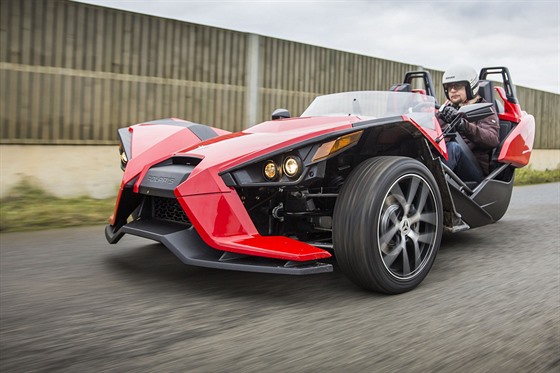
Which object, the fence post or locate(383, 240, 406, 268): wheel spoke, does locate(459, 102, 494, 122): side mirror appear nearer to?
locate(383, 240, 406, 268): wheel spoke

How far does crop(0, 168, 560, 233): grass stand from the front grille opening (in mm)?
2171

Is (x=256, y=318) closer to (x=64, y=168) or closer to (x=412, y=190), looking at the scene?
(x=412, y=190)

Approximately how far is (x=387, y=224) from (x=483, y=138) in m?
2.06

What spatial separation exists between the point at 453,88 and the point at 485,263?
2011 mm

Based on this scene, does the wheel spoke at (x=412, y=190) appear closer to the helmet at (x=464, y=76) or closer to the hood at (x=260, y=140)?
the hood at (x=260, y=140)

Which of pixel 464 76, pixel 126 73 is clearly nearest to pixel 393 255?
pixel 464 76

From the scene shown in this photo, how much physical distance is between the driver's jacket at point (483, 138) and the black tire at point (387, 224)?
61.4 inches

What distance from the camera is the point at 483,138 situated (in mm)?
4586

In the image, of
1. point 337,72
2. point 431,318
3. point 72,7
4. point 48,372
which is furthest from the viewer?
point 337,72

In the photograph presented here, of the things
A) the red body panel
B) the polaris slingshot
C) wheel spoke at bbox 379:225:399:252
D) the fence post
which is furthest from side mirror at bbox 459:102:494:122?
the fence post

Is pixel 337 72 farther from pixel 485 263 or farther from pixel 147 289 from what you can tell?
pixel 147 289

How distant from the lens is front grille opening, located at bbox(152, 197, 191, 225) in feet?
9.91

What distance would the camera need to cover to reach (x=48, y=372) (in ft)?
6.10

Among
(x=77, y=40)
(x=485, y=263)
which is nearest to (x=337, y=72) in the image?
(x=77, y=40)
